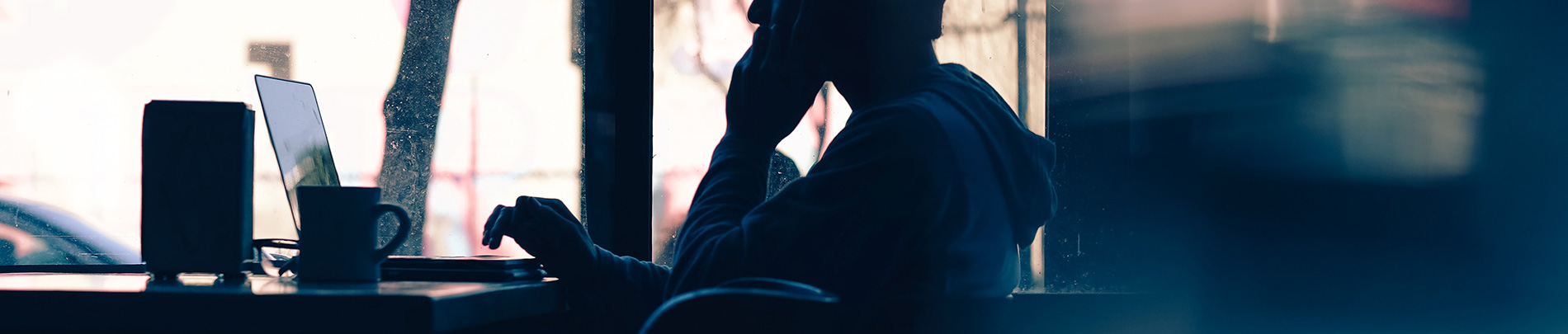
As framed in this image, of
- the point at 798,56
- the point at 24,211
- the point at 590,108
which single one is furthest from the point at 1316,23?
the point at 24,211

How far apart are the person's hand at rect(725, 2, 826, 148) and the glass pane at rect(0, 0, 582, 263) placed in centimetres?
47

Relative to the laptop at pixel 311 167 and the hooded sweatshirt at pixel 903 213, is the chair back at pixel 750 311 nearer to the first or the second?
the hooded sweatshirt at pixel 903 213

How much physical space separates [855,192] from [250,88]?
3.73 feet

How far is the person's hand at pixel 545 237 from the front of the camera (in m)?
1.01

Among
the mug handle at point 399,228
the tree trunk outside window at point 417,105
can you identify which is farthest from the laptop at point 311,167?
the tree trunk outside window at point 417,105

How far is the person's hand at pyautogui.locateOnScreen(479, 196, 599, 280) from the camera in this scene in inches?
39.9

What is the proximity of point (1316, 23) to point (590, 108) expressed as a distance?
1.17m

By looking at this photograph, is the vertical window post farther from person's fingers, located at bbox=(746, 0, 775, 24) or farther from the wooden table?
the wooden table

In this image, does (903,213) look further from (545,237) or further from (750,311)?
(545,237)

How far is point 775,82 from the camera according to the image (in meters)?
1.12

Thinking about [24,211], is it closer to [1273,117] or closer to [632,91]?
[632,91]

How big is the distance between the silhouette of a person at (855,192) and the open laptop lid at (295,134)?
0.85 ft

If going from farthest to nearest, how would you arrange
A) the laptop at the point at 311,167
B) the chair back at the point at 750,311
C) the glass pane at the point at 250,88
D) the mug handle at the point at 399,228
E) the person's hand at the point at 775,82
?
the glass pane at the point at 250,88
the person's hand at the point at 775,82
the laptop at the point at 311,167
the mug handle at the point at 399,228
the chair back at the point at 750,311

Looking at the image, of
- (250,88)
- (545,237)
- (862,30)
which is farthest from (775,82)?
(250,88)
